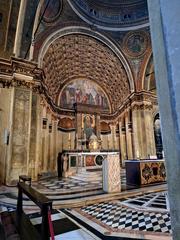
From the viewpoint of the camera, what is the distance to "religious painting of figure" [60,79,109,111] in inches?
538

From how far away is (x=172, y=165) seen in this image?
2.83ft

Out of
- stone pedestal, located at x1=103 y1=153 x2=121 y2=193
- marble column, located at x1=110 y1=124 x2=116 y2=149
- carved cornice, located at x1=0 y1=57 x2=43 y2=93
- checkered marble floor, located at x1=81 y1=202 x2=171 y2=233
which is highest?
carved cornice, located at x1=0 y1=57 x2=43 y2=93

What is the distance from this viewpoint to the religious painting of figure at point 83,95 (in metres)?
13.7

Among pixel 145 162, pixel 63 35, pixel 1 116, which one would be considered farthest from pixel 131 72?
pixel 1 116

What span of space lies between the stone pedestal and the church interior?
0.03 meters

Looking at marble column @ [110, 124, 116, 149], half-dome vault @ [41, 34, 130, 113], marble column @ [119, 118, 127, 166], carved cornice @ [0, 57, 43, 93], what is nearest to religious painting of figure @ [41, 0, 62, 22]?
half-dome vault @ [41, 34, 130, 113]

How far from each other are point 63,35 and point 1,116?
6.15 metres

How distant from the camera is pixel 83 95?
1454 cm

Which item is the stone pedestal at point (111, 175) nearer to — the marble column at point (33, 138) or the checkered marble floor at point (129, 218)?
the checkered marble floor at point (129, 218)

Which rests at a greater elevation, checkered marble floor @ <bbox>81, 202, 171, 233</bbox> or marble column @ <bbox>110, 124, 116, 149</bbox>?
marble column @ <bbox>110, 124, 116, 149</bbox>

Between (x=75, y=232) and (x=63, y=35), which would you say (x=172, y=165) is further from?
(x=63, y=35)

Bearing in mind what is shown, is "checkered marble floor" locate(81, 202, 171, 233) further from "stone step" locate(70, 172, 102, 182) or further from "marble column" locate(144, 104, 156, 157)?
"marble column" locate(144, 104, 156, 157)

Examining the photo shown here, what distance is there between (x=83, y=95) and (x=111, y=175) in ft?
34.6

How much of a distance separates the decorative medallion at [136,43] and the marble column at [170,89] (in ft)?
39.5
